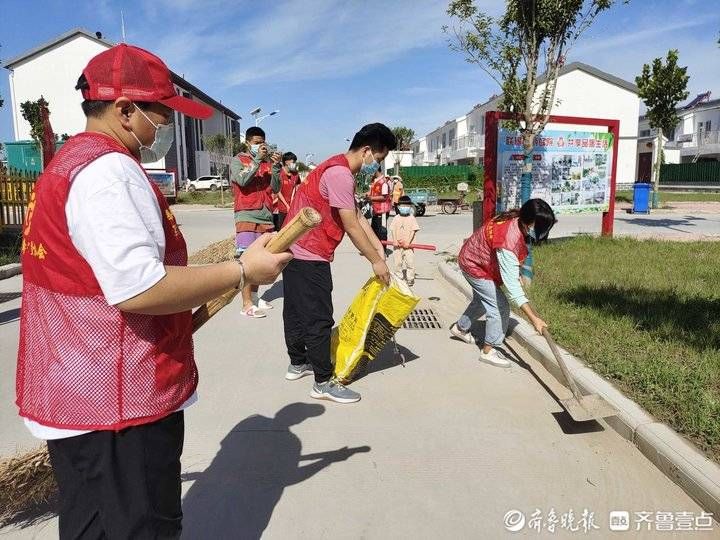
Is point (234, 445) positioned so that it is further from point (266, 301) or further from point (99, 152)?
point (266, 301)

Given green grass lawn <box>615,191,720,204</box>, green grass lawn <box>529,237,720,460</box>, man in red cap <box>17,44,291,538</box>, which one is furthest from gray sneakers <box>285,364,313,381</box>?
green grass lawn <box>615,191,720,204</box>

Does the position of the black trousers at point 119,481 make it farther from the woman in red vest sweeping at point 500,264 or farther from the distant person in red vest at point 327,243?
the woman in red vest sweeping at point 500,264

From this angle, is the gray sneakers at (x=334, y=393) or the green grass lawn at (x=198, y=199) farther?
the green grass lawn at (x=198, y=199)

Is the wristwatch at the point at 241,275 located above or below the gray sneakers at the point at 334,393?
above

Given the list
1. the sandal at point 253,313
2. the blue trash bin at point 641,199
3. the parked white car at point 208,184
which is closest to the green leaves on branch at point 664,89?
the blue trash bin at point 641,199

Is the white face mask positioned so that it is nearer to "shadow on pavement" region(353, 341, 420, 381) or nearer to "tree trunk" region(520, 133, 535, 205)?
"shadow on pavement" region(353, 341, 420, 381)

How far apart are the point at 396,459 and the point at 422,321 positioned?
127 inches

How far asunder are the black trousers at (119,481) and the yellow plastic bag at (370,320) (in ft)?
8.11

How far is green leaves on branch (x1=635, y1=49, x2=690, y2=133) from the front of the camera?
20.3 meters

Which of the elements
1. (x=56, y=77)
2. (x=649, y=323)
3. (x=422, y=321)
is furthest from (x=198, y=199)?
(x=649, y=323)

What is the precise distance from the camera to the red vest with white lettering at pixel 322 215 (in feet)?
12.6

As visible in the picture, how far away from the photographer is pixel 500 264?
426 cm

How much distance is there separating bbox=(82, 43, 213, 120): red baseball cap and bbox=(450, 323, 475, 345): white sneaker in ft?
14.3

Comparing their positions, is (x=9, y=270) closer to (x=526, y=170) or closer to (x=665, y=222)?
(x=526, y=170)
